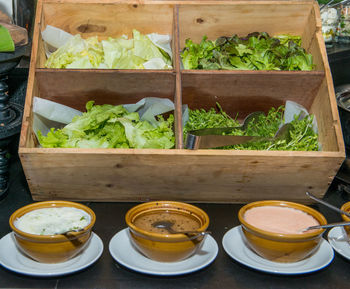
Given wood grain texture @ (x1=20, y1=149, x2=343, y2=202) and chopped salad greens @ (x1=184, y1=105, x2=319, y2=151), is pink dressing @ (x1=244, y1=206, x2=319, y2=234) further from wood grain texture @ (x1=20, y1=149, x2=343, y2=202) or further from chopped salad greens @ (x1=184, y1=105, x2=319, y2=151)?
chopped salad greens @ (x1=184, y1=105, x2=319, y2=151)

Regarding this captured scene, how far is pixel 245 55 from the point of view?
2289mm

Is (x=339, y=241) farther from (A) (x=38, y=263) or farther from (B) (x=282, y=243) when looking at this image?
(A) (x=38, y=263)

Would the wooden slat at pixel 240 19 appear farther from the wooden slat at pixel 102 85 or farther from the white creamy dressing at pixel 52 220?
the white creamy dressing at pixel 52 220

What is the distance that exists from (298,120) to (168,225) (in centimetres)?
108

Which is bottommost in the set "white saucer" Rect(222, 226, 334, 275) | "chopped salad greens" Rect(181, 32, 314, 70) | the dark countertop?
the dark countertop

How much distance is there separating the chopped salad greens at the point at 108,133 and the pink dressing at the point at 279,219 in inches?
22.4

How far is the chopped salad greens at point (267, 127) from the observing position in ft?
6.15

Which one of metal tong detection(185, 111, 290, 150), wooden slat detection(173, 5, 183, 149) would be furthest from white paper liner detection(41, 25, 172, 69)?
metal tong detection(185, 111, 290, 150)

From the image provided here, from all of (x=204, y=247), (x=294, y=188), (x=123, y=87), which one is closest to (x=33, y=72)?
(x=123, y=87)

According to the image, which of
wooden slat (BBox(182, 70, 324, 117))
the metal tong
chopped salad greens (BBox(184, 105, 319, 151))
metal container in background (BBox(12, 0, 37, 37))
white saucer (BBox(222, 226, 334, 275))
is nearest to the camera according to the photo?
white saucer (BBox(222, 226, 334, 275))

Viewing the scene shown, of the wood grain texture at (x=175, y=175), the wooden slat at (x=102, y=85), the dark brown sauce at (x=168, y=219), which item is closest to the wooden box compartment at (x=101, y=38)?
the wooden slat at (x=102, y=85)

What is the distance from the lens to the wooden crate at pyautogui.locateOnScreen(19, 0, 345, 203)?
1634mm

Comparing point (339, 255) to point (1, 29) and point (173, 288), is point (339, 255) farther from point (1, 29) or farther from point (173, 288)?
point (1, 29)

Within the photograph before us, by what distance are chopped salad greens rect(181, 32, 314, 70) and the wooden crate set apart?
10 cm
